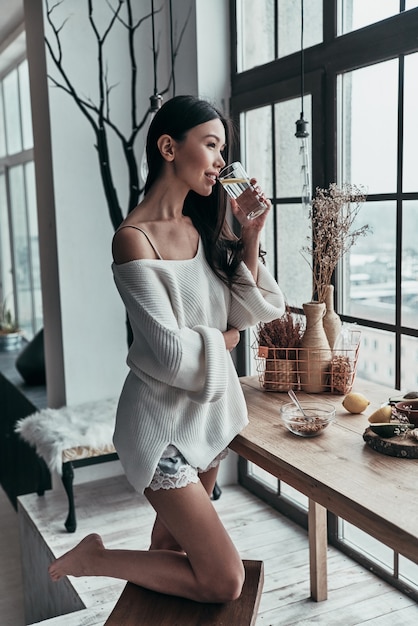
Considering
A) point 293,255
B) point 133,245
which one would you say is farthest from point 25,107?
point 133,245

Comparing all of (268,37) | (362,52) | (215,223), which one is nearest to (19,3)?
(268,37)

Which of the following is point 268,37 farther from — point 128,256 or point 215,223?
point 128,256

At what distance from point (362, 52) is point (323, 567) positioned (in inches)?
69.5

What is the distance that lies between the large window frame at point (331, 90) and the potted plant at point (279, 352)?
35 centimetres

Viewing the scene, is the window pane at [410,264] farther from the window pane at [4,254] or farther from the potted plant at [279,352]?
the window pane at [4,254]

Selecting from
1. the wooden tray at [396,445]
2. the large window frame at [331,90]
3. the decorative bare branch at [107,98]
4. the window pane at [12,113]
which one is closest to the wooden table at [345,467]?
the wooden tray at [396,445]

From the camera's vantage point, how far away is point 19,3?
4555 millimetres

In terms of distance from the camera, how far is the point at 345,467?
1.72 meters

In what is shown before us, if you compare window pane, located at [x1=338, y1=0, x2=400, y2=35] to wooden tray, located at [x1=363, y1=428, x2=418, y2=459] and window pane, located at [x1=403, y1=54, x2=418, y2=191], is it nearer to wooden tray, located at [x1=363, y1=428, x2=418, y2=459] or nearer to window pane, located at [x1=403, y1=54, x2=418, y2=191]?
window pane, located at [x1=403, y1=54, x2=418, y2=191]

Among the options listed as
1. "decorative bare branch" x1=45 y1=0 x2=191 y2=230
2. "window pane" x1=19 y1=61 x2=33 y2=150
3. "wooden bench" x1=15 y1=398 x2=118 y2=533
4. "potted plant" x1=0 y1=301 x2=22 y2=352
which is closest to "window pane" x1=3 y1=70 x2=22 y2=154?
"window pane" x1=19 y1=61 x2=33 y2=150

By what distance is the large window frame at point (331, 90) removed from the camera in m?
2.34

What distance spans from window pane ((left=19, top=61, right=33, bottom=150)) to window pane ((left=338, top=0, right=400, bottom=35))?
310 centimetres

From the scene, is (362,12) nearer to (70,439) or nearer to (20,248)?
(70,439)

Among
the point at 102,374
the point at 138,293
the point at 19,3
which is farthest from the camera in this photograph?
the point at 19,3
